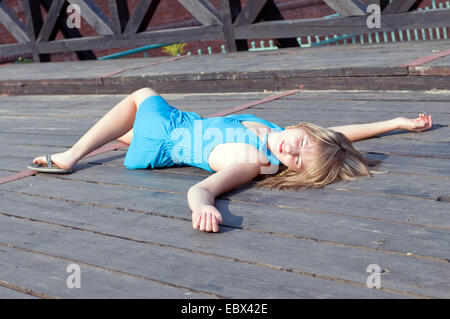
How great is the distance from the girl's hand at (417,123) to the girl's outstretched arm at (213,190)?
32.6 inches

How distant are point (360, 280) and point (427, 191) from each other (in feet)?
2.60

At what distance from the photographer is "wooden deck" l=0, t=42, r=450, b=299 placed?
71.9 inches

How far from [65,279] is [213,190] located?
763mm

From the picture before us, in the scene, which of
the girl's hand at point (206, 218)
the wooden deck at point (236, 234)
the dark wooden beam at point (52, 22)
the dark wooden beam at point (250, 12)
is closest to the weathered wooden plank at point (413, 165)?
the wooden deck at point (236, 234)

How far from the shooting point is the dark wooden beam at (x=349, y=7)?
17.4 ft

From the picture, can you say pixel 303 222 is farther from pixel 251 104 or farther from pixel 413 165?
pixel 251 104

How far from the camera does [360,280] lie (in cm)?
177

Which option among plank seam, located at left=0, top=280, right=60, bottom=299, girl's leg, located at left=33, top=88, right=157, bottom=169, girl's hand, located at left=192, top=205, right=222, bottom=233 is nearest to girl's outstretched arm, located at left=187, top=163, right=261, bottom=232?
girl's hand, located at left=192, top=205, right=222, bottom=233

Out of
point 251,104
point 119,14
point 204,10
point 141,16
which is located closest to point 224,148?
point 251,104

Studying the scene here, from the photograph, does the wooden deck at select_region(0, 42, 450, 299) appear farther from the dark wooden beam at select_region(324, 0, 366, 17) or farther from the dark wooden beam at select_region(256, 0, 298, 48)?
the dark wooden beam at select_region(256, 0, 298, 48)

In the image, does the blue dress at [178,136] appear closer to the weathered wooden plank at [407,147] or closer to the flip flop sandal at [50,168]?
the flip flop sandal at [50,168]

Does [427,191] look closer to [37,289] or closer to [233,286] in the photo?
[233,286]

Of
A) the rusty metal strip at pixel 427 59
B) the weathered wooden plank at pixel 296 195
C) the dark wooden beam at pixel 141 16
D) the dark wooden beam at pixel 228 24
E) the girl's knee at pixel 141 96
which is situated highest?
the dark wooden beam at pixel 141 16

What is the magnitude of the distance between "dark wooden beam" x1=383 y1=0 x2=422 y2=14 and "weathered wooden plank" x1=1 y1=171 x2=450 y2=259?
2.96m
